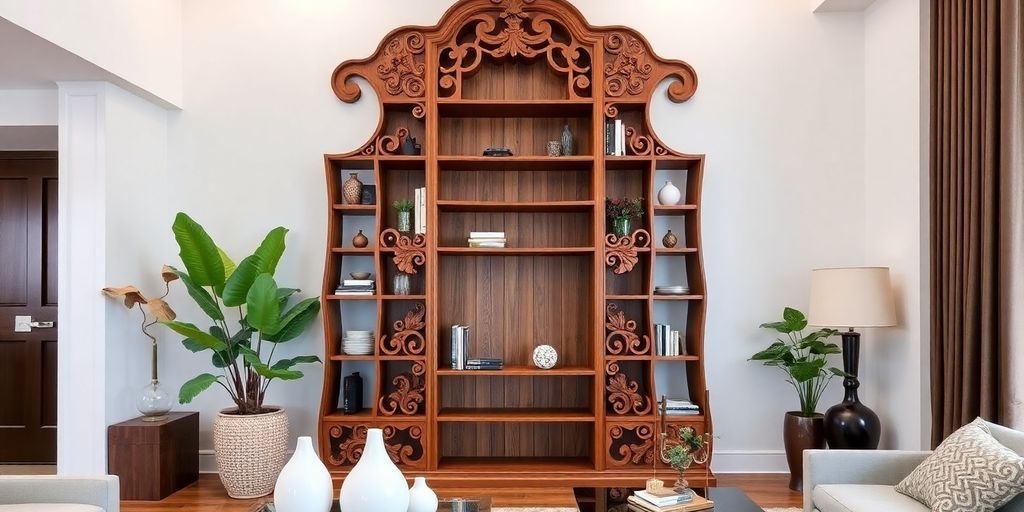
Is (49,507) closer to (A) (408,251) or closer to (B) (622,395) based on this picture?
(A) (408,251)

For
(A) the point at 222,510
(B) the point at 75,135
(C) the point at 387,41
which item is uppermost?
(C) the point at 387,41

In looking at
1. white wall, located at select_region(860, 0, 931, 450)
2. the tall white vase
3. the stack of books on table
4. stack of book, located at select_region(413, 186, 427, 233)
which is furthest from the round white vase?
white wall, located at select_region(860, 0, 931, 450)

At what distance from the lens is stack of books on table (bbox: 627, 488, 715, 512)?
8.53ft

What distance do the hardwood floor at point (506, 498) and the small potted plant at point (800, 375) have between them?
17cm

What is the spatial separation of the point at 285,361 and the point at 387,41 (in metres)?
2.04

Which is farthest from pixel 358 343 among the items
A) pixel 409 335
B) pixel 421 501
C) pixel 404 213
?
pixel 421 501

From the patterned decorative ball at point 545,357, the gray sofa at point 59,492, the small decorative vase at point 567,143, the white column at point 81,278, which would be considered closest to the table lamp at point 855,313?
the patterned decorative ball at point 545,357

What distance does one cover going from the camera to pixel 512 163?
4.40 m

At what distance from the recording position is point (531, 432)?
4.60 m

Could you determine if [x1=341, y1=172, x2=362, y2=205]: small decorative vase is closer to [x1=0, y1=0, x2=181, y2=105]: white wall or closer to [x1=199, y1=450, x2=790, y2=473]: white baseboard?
[x1=0, y1=0, x2=181, y2=105]: white wall

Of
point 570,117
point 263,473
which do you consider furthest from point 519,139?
point 263,473

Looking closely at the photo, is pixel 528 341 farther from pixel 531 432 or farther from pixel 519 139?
pixel 519 139

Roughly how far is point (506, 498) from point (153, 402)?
2068 millimetres

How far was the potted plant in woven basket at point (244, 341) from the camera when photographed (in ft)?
13.1
